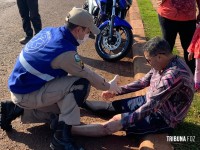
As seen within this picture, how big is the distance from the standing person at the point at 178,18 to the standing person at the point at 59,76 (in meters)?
1.11

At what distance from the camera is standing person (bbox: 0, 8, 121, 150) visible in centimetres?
332

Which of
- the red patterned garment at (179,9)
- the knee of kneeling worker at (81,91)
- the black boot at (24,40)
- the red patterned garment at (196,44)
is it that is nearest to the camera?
the knee of kneeling worker at (81,91)

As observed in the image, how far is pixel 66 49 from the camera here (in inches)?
130

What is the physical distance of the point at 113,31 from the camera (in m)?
5.67

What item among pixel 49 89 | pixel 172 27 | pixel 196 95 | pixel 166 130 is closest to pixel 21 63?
pixel 49 89

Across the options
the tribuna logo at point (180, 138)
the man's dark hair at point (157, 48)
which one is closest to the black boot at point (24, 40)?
the man's dark hair at point (157, 48)

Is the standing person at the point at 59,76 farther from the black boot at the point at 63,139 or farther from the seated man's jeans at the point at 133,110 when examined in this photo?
the seated man's jeans at the point at 133,110

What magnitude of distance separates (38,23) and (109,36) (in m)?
1.55

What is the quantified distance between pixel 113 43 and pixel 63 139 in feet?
8.90

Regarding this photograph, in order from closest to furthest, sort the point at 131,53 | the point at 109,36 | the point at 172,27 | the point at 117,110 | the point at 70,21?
the point at 70,21 < the point at 117,110 < the point at 172,27 < the point at 109,36 < the point at 131,53

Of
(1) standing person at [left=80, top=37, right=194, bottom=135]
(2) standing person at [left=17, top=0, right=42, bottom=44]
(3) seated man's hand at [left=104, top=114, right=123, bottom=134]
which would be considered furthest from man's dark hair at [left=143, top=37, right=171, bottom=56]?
(2) standing person at [left=17, top=0, right=42, bottom=44]

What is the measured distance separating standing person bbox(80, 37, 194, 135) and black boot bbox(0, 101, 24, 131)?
2.17 feet

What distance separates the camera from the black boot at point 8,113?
12.0 feet

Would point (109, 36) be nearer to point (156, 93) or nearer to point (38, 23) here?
point (38, 23)
